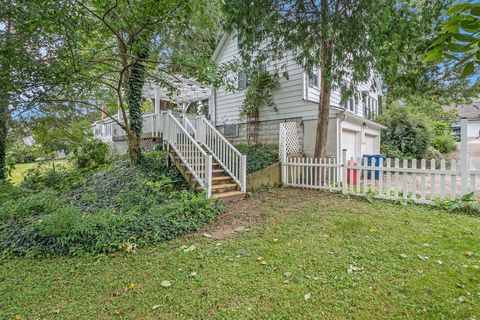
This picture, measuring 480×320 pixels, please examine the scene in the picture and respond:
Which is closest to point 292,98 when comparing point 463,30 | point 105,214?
point 105,214

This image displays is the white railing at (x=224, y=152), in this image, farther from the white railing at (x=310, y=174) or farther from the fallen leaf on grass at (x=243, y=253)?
the fallen leaf on grass at (x=243, y=253)

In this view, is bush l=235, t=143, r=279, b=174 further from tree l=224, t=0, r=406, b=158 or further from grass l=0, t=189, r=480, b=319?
grass l=0, t=189, r=480, b=319

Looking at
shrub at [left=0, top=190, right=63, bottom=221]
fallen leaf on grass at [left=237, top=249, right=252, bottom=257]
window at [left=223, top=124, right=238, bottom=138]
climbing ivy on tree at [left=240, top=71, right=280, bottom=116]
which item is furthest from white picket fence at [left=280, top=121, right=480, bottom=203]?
shrub at [left=0, top=190, right=63, bottom=221]

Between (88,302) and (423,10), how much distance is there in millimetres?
9134

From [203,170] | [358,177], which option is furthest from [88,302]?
[358,177]

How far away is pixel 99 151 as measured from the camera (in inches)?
415

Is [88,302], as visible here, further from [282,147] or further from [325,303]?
[282,147]

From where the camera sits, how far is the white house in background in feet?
28.3

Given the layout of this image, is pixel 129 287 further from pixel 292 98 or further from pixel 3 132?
pixel 292 98

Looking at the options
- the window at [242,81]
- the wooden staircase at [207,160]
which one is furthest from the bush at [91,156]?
the window at [242,81]

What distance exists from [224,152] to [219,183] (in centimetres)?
106

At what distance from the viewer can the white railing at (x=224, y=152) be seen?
259 inches

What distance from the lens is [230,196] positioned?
6.12 meters

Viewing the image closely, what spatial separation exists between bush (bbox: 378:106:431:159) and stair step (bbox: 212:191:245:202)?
10.4m
